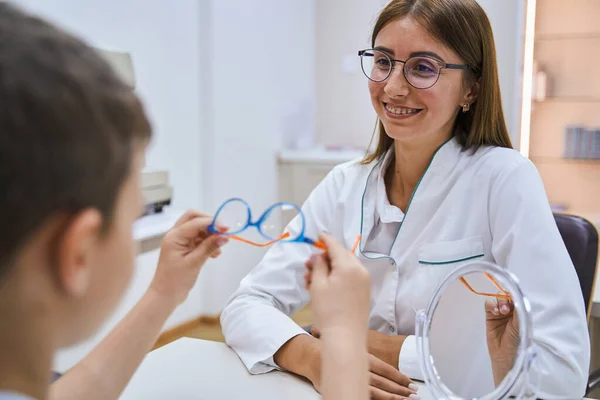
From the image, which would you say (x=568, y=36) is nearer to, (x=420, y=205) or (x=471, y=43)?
(x=471, y=43)

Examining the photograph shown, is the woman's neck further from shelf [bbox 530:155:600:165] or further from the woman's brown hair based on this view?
shelf [bbox 530:155:600:165]

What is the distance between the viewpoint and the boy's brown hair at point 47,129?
1.81 ft

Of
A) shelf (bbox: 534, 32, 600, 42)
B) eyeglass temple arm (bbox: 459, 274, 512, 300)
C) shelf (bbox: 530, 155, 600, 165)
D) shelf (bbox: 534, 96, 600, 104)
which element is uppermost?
shelf (bbox: 534, 32, 600, 42)

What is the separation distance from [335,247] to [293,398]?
392 mm

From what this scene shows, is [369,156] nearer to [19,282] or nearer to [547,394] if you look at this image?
[547,394]

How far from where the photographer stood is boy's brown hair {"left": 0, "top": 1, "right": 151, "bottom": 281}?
55cm

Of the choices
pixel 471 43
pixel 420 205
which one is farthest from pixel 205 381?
pixel 471 43

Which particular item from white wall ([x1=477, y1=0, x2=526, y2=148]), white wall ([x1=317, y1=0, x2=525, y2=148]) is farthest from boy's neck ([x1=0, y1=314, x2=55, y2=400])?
white wall ([x1=317, y1=0, x2=525, y2=148])

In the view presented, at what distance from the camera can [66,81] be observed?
22.8 inches

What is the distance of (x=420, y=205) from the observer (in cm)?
150

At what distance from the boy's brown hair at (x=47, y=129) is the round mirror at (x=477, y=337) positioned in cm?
60

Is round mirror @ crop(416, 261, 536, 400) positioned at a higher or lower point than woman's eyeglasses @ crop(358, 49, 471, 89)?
lower

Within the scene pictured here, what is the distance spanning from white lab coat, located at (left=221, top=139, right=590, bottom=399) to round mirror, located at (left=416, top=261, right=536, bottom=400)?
0.02 meters

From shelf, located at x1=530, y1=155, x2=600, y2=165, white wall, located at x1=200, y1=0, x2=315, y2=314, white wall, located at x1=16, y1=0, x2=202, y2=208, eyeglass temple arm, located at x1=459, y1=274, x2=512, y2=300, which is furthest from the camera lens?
shelf, located at x1=530, y1=155, x2=600, y2=165
